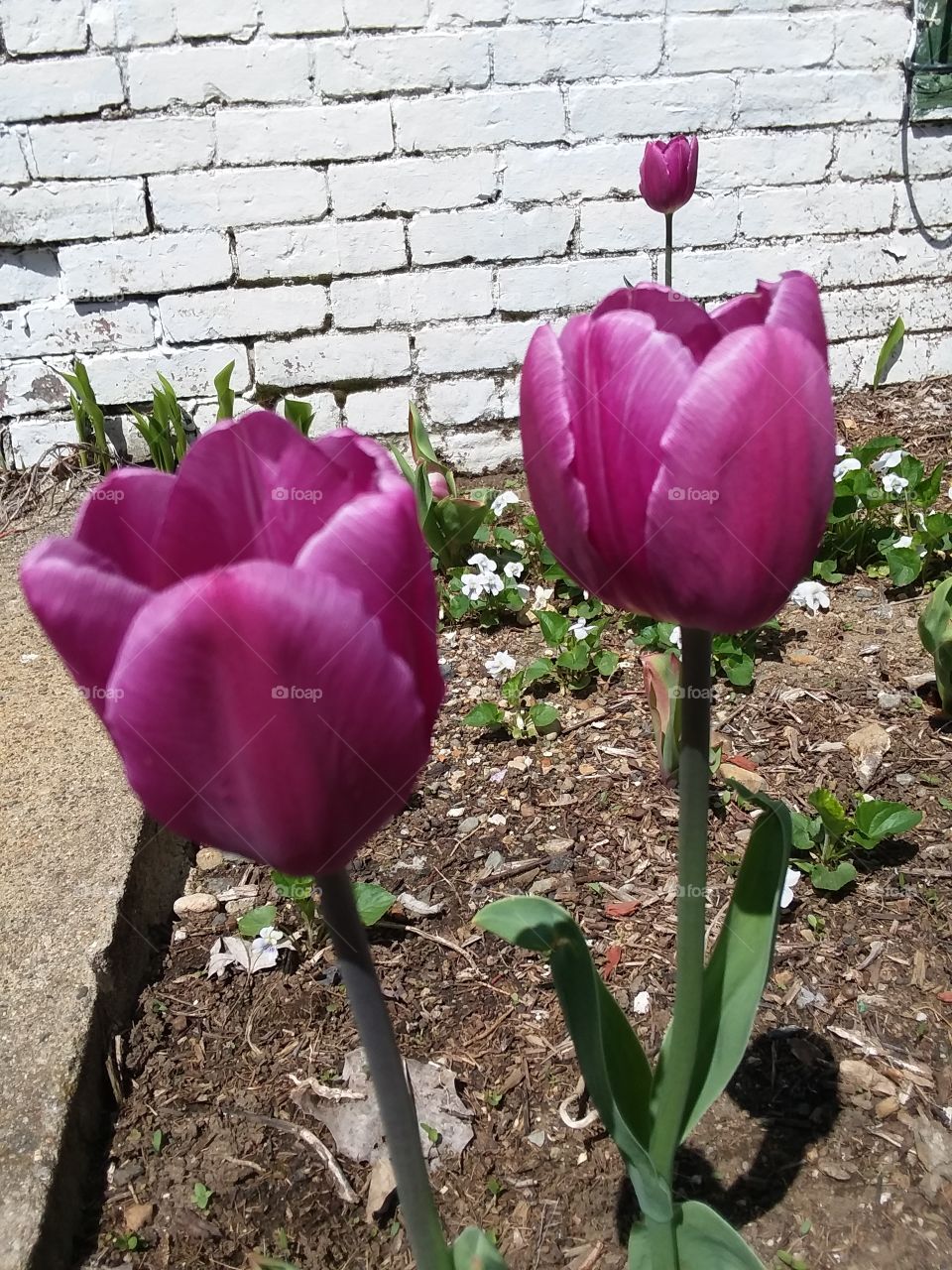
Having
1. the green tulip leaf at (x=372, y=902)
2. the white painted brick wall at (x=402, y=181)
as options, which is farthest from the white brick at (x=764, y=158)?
the green tulip leaf at (x=372, y=902)

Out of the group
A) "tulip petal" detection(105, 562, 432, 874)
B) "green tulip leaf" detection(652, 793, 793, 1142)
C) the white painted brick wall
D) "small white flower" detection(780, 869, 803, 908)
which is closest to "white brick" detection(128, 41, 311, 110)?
the white painted brick wall

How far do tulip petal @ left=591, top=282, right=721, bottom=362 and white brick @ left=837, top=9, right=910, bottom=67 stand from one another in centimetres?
286

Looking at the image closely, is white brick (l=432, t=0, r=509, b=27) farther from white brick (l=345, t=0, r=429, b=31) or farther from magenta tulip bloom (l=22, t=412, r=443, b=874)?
magenta tulip bloom (l=22, t=412, r=443, b=874)

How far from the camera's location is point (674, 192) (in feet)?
6.31

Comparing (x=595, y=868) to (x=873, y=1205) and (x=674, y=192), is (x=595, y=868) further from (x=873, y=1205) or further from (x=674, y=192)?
(x=674, y=192)

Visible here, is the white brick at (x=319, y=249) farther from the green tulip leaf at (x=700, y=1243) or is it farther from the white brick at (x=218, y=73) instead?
the green tulip leaf at (x=700, y=1243)

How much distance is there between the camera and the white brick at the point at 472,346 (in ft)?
10.1

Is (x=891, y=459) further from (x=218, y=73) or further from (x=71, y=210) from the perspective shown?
(x=71, y=210)

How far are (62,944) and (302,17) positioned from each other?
2437 millimetres

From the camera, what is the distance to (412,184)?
9.52 feet

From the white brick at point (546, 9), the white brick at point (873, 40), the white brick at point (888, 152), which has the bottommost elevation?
the white brick at point (888, 152)

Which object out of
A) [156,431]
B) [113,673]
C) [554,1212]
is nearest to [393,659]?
[113,673]

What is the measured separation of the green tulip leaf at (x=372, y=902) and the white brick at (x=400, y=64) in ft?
7.44

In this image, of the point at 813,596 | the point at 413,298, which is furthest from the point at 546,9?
the point at 813,596
